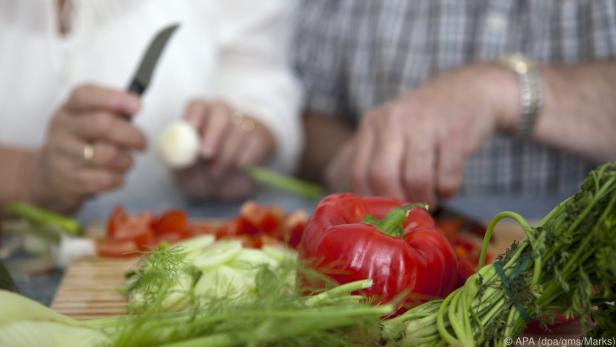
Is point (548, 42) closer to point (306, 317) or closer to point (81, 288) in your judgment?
point (81, 288)

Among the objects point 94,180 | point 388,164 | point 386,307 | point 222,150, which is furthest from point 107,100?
point 386,307

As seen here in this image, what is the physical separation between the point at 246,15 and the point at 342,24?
0.89ft

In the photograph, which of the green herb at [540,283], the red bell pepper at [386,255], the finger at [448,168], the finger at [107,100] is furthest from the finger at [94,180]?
the green herb at [540,283]

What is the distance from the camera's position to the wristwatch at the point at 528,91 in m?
1.37

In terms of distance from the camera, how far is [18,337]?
50cm

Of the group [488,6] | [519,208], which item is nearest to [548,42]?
[488,6]

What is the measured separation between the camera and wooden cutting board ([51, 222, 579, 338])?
833 millimetres

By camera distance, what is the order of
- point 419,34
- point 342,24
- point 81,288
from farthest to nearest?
point 342,24 < point 419,34 < point 81,288

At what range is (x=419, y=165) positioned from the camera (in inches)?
48.9

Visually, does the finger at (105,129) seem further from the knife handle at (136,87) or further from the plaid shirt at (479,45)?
the plaid shirt at (479,45)

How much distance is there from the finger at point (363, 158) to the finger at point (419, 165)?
65mm

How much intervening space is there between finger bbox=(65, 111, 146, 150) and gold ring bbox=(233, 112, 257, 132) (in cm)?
35

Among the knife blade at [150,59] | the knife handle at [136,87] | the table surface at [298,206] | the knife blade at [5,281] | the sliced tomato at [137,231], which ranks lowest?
the table surface at [298,206]

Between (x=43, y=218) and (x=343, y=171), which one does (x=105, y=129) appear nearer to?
(x=43, y=218)
